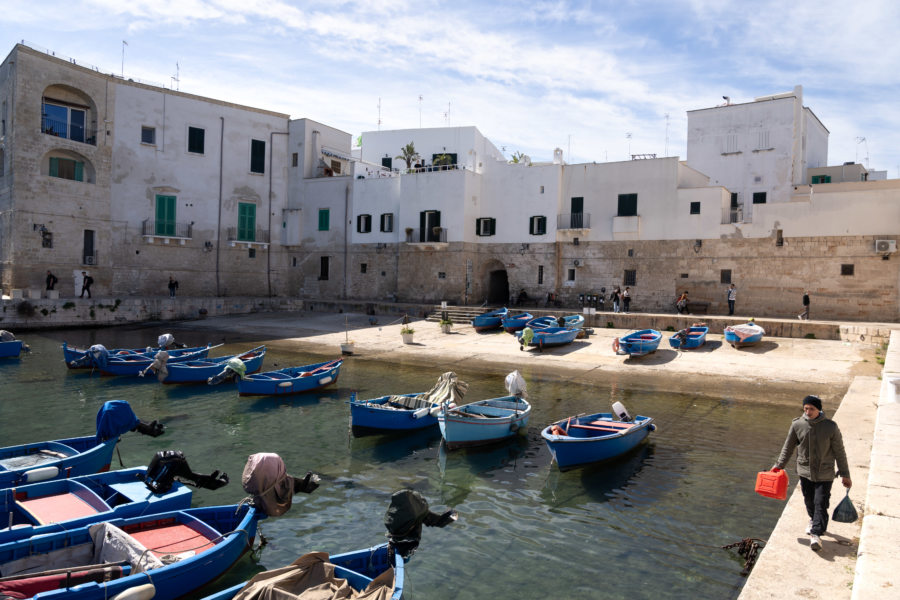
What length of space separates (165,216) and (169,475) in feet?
98.6

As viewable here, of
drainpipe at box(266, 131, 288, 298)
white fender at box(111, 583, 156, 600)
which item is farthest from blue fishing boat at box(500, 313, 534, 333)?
white fender at box(111, 583, 156, 600)

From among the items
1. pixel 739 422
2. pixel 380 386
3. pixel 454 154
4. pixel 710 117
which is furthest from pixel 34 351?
pixel 710 117

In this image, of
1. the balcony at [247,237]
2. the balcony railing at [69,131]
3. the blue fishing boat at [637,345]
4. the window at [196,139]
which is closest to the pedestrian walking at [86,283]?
the balcony railing at [69,131]

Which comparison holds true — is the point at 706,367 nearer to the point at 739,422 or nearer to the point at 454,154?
the point at 739,422

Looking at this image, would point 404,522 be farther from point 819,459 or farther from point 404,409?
point 404,409

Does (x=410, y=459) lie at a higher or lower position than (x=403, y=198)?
lower

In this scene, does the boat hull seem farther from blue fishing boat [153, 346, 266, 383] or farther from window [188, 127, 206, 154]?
window [188, 127, 206, 154]

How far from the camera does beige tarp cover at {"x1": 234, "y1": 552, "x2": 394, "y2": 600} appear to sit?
521 cm

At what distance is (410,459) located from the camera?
11.5 meters

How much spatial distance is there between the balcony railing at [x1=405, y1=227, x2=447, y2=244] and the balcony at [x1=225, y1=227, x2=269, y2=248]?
9900mm

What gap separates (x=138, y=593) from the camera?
211 inches

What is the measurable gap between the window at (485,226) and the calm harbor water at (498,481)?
16425 millimetres

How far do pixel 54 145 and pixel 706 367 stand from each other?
30.9 meters

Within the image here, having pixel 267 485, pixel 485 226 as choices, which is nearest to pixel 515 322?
pixel 485 226
